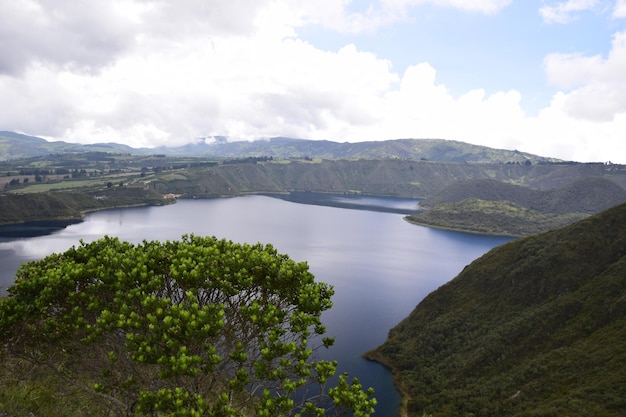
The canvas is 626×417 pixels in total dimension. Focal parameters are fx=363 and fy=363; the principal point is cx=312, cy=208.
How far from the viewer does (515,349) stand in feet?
265

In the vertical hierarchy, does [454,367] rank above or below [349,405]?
below

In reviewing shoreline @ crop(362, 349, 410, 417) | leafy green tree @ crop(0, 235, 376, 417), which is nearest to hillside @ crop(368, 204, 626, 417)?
shoreline @ crop(362, 349, 410, 417)

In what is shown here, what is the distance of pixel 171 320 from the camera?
14508 mm

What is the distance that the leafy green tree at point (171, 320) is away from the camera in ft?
48.8

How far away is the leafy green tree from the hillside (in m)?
59.2

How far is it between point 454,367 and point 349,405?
7921 centimetres

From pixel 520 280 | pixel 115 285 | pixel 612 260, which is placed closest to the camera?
pixel 115 285

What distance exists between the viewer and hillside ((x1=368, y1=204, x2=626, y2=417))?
2530 inches

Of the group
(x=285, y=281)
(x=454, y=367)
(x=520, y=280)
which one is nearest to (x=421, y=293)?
(x=520, y=280)

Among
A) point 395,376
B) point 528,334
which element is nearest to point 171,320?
point 395,376

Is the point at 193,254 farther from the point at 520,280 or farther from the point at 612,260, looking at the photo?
the point at 612,260

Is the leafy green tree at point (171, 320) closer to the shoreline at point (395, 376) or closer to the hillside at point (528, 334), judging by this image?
the hillside at point (528, 334)

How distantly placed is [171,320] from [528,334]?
90.8 m

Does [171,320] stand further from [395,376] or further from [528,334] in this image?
A: [528,334]
